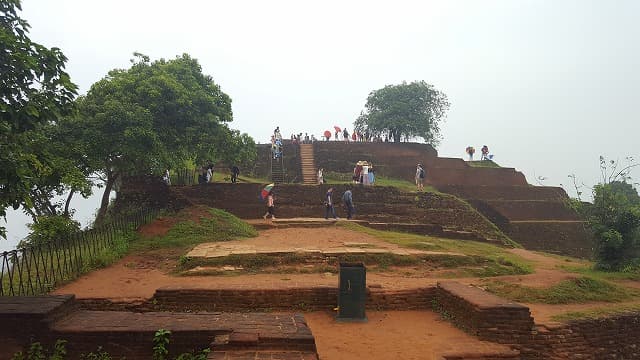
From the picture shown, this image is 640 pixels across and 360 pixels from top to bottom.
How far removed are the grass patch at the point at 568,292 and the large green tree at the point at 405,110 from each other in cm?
2128

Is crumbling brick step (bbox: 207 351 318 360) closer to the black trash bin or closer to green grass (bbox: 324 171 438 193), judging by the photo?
the black trash bin

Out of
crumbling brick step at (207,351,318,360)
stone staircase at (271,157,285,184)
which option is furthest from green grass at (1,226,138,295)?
stone staircase at (271,157,285,184)

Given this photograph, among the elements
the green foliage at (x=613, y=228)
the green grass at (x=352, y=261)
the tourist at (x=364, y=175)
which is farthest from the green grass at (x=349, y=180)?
the green grass at (x=352, y=261)

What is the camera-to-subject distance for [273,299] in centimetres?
695

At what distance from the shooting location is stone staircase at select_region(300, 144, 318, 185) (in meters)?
22.5

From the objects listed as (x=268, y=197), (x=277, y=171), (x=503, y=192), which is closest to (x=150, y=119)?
(x=268, y=197)

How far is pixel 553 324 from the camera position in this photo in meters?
A: 6.29

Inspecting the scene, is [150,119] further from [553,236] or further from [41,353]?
[553,236]

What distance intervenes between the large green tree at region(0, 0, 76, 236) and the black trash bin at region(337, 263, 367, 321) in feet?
13.7

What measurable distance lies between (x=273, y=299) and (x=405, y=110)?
24335 mm

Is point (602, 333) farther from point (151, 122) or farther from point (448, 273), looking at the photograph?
point (151, 122)

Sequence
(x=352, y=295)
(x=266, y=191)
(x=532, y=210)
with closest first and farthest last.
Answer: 1. (x=352, y=295)
2. (x=266, y=191)
3. (x=532, y=210)

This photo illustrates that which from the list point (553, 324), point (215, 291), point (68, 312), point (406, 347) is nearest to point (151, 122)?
point (215, 291)

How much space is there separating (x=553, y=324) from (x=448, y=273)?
332cm
